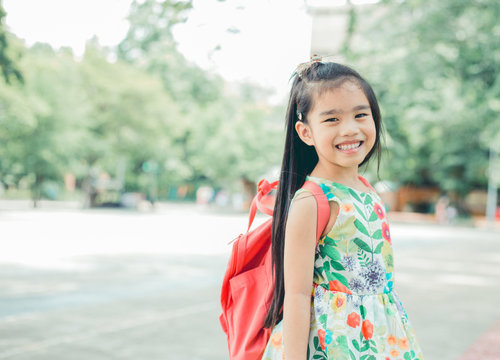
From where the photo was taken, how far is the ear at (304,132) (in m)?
1.67

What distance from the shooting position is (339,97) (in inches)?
62.7

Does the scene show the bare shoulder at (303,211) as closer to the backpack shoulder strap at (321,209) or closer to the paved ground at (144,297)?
the backpack shoulder strap at (321,209)

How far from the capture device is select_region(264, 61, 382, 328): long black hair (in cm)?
163

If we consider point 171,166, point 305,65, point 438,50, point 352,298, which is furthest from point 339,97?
point 171,166

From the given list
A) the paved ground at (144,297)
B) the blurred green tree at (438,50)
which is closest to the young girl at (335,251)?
the paved ground at (144,297)

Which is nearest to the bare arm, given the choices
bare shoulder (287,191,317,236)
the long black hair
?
bare shoulder (287,191,317,236)

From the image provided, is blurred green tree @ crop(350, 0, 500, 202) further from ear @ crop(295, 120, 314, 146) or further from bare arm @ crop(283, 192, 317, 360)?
bare arm @ crop(283, 192, 317, 360)

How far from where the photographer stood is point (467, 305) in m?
7.56

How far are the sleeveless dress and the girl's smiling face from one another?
87 mm

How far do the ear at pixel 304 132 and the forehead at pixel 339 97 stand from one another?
0.07 meters

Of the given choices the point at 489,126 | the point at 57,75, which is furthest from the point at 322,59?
the point at 57,75

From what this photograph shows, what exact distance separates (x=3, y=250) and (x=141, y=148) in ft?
64.1

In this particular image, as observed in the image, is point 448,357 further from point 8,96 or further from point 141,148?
point 141,148

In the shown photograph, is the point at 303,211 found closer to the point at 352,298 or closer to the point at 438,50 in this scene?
the point at 352,298
